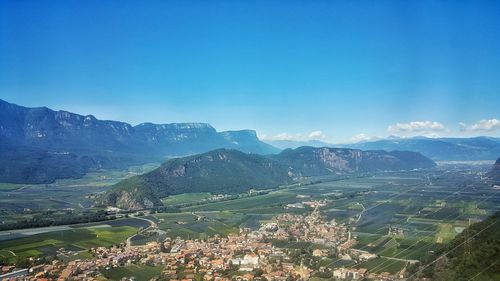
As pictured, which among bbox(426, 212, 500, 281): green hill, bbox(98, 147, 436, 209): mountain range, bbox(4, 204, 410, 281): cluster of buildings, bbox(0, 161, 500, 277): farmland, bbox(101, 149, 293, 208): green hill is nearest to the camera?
bbox(426, 212, 500, 281): green hill

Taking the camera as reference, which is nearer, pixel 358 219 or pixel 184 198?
pixel 358 219

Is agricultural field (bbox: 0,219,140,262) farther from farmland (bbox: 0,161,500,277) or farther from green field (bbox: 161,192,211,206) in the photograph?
green field (bbox: 161,192,211,206)

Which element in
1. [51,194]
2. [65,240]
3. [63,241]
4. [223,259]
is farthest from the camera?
[51,194]

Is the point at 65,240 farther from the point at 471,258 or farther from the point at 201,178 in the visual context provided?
the point at 201,178

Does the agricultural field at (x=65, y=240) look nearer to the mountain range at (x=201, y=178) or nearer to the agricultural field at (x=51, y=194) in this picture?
the agricultural field at (x=51, y=194)

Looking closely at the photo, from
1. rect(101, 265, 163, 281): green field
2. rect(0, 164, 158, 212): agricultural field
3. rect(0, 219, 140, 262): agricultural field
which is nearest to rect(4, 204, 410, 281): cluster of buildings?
rect(101, 265, 163, 281): green field

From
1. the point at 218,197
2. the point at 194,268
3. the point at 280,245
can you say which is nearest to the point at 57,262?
the point at 194,268

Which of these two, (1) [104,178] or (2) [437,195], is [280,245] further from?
(1) [104,178]

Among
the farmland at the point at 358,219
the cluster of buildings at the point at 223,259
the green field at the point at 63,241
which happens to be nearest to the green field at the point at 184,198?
the farmland at the point at 358,219

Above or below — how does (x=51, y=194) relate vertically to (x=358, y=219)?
above

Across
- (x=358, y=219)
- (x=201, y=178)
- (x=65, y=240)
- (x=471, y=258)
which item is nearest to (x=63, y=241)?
(x=65, y=240)

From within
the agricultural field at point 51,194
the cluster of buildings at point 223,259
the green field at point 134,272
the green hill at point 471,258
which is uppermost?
the green hill at point 471,258
